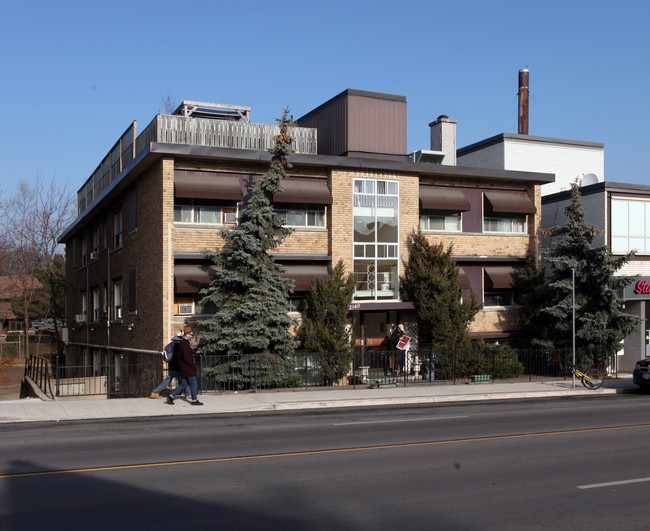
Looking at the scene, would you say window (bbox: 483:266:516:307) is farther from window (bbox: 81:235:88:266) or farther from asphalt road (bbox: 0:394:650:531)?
window (bbox: 81:235:88:266)

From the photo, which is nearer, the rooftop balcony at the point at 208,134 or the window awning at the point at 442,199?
the rooftop balcony at the point at 208,134

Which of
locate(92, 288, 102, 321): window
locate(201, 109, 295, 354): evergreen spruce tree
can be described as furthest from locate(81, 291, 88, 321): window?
locate(201, 109, 295, 354): evergreen spruce tree

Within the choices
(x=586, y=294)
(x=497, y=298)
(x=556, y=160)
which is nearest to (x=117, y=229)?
(x=497, y=298)

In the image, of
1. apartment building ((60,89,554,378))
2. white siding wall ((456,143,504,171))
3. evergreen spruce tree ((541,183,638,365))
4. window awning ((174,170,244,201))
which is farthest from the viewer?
white siding wall ((456,143,504,171))

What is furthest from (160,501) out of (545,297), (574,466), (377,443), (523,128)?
(523,128)

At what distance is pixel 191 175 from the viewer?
23141 mm

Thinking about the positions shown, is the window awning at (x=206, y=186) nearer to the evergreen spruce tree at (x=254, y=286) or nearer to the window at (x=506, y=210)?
the evergreen spruce tree at (x=254, y=286)

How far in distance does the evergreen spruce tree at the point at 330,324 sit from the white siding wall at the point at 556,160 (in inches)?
599

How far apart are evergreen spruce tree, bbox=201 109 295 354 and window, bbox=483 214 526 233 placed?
9968mm

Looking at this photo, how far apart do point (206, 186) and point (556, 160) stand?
69.3ft

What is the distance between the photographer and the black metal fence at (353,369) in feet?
68.5

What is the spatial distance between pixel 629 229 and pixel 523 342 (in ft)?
20.6

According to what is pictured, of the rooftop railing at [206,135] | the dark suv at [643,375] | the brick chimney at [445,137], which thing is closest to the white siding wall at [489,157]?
the brick chimney at [445,137]

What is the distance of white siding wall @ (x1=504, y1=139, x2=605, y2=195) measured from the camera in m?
35.3
